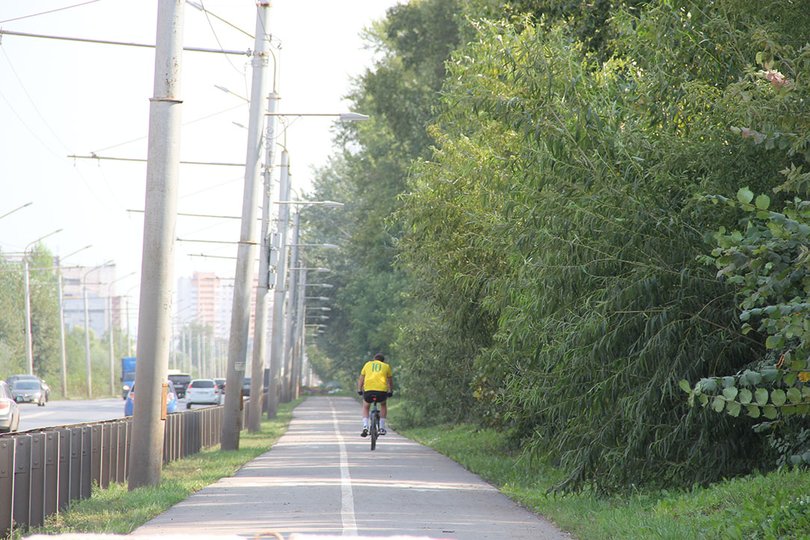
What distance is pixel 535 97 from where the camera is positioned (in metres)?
14.5

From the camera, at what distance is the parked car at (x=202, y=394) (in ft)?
229

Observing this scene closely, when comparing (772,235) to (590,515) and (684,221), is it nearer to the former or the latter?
(684,221)

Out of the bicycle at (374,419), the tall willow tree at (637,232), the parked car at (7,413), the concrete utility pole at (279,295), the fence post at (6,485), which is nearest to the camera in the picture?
the fence post at (6,485)

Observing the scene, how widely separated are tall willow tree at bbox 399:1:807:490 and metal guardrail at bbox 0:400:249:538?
18.3 feet

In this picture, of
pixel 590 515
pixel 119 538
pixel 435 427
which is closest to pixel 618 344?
pixel 590 515

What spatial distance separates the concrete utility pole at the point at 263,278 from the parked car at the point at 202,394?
3003 cm

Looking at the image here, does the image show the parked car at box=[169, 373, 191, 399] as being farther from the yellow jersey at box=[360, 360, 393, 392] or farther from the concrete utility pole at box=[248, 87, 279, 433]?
the yellow jersey at box=[360, 360, 393, 392]

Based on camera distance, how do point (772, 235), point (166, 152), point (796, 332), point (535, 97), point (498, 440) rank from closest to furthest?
1. point (796, 332)
2. point (772, 235)
3. point (535, 97)
4. point (166, 152)
5. point (498, 440)

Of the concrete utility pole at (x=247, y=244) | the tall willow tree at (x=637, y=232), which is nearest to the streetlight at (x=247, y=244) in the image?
the concrete utility pole at (x=247, y=244)

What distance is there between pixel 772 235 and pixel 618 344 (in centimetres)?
411

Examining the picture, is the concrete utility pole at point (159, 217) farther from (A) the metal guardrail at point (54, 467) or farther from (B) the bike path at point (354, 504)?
(B) the bike path at point (354, 504)

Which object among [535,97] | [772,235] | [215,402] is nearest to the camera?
[772,235]

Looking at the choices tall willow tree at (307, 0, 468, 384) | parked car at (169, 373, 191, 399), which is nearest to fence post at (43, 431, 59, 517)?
tall willow tree at (307, 0, 468, 384)

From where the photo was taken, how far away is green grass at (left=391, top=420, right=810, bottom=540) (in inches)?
396
